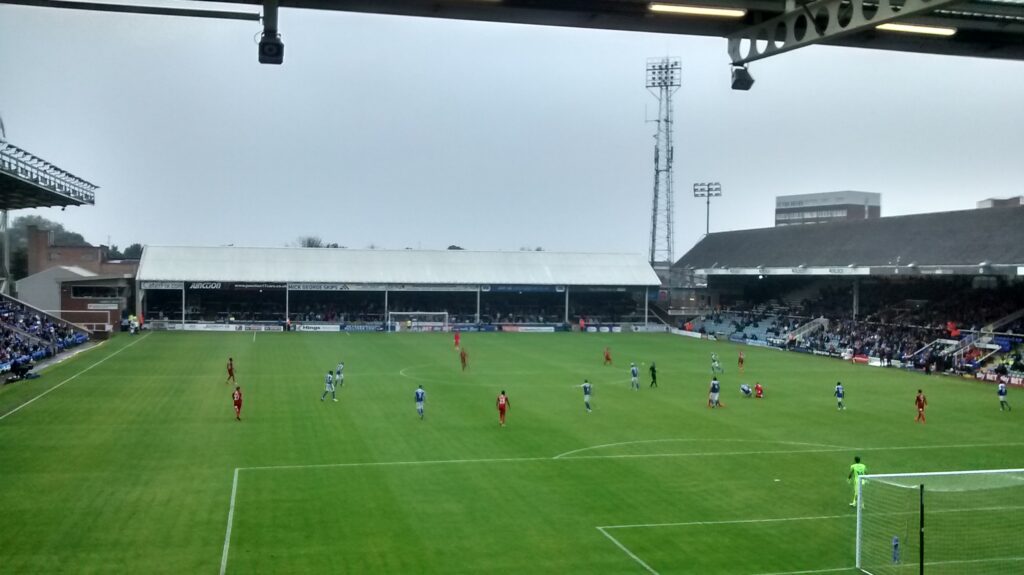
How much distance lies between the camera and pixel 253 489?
70.8 ft

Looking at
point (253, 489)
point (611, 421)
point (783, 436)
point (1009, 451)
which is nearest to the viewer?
point (253, 489)

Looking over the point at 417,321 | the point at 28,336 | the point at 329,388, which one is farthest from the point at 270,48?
the point at 417,321

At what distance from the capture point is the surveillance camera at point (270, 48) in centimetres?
948

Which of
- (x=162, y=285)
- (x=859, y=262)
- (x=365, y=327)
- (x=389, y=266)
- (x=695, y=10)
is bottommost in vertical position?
(x=365, y=327)

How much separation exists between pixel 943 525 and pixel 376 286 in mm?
62177

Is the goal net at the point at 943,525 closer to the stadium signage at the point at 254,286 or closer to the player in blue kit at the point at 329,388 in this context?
the player in blue kit at the point at 329,388

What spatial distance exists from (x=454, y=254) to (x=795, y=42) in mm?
76715

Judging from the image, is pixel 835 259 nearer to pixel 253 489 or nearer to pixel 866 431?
pixel 866 431

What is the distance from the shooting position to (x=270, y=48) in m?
9.50

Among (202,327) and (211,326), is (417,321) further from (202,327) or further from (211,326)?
(202,327)

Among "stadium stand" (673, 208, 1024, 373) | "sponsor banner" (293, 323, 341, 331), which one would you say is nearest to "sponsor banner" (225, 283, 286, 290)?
"sponsor banner" (293, 323, 341, 331)

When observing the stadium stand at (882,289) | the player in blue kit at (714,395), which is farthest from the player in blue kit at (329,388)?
the stadium stand at (882,289)

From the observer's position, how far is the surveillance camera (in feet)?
31.1

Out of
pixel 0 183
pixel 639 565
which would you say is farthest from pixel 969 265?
pixel 0 183
